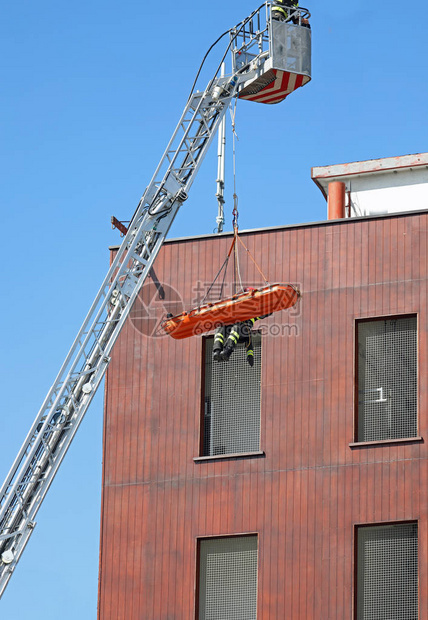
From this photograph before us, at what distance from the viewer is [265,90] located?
127ft

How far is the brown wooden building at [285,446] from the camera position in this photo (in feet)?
118

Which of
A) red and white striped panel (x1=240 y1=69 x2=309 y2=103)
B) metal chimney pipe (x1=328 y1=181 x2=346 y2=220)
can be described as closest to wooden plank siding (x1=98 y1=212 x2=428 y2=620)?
red and white striped panel (x1=240 y1=69 x2=309 y2=103)

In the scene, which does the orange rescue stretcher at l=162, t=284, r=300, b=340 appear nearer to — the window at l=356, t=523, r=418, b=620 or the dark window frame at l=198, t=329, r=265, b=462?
the dark window frame at l=198, t=329, r=265, b=462

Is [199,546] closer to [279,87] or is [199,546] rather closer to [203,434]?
[203,434]

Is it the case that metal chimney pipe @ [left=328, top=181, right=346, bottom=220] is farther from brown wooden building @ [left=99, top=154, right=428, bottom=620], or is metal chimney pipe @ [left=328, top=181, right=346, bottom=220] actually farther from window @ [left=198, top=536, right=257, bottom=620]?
window @ [left=198, top=536, right=257, bottom=620]

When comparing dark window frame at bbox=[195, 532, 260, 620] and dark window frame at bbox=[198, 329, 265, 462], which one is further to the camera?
dark window frame at bbox=[198, 329, 265, 462]

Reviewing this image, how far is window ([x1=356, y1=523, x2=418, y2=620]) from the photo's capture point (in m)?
35.5

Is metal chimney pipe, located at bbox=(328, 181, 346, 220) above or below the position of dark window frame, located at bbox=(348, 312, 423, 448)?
above

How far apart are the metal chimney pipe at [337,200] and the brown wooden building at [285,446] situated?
5503 millimetres

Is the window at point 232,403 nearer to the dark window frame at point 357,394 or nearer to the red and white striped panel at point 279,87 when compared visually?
the dark window frame at point 357,394

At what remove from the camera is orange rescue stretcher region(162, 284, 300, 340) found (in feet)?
114

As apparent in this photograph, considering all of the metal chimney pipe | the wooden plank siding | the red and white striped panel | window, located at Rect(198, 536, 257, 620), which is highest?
the red and white striped panel

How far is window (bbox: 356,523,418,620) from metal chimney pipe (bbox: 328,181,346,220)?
11538 millimetres

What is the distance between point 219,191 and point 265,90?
453cm
